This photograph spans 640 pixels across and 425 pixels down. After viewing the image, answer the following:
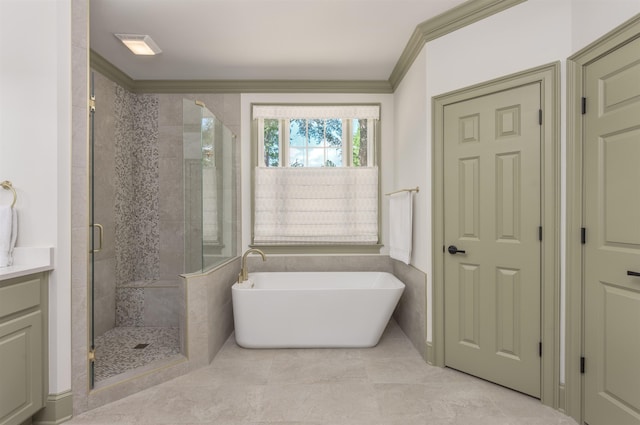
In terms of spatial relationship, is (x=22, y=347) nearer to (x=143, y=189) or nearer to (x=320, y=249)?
(x=143, y=189)

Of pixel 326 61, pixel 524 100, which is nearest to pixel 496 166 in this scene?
pixel 524 100

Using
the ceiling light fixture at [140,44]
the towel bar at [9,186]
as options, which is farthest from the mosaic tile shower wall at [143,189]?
the towel bar at [9,186]

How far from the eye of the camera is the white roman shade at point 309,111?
3693 millimetres

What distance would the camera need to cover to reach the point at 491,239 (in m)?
2.30

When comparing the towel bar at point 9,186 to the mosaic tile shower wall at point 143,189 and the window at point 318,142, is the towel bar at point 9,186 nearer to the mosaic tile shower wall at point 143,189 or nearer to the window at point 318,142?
the mosaic tile shower wall at point 143,189

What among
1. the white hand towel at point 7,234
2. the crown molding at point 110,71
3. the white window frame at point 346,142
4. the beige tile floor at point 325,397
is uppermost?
the crown molding at point 110,71

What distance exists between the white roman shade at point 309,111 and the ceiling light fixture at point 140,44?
1.12 m

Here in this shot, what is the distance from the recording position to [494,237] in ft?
7.52

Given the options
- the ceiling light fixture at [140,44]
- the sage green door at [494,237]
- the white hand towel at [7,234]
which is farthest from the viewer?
the ceiling light fixture at [140,44]

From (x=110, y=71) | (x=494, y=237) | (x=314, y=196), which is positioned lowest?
(x=494, y=237)

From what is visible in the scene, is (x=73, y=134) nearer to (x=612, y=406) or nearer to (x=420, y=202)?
(x=420, y=202)

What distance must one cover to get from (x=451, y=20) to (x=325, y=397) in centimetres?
274

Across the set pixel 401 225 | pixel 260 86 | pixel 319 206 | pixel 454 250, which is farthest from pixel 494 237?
pixel 260 86

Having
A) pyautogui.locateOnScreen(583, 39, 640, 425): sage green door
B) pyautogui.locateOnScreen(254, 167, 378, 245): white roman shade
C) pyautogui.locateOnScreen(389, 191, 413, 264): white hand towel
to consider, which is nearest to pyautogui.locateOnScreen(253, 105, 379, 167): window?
pyautogui.locateOnScreen(254, 167, 378, 245): white roman shade
